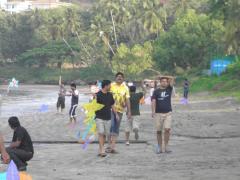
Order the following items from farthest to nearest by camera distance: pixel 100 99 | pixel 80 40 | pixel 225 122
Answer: pixel 80 40, pixel 225 122, pixel 100 99

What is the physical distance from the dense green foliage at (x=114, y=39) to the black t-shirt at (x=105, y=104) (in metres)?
47.9

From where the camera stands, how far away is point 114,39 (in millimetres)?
100562

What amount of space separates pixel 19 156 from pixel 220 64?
50170mm

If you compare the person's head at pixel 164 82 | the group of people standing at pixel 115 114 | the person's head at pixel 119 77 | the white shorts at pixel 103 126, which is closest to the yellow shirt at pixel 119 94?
the person's head at pixel 119 77

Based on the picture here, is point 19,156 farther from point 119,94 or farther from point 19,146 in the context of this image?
point 119,94

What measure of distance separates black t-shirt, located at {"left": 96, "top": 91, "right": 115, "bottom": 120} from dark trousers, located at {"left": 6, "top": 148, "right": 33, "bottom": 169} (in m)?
3.64

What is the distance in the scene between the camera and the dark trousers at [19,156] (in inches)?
378

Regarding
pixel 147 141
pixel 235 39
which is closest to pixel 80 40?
pixel 235 39

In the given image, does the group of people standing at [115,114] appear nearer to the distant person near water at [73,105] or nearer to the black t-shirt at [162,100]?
the black t-shirt at [162,100]

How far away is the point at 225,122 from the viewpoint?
21.0 metres

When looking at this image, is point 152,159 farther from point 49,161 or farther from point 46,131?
point 46,131

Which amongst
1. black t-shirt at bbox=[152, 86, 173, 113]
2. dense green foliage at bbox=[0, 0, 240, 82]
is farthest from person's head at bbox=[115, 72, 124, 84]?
dense green foliage at bbox=[0, 0, 240, 82]

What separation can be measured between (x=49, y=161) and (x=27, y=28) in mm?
103978

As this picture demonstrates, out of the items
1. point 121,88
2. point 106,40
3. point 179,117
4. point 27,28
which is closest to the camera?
point 121,88
